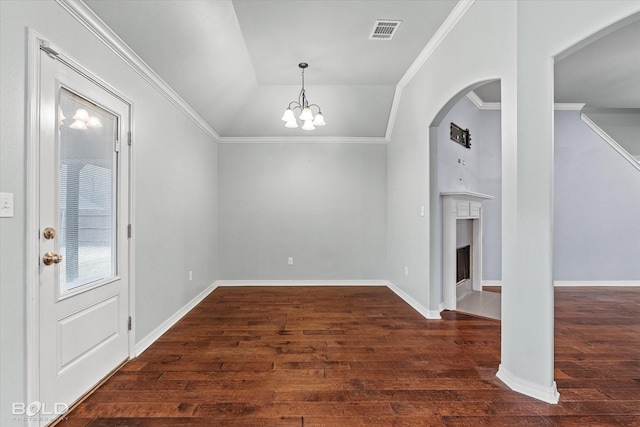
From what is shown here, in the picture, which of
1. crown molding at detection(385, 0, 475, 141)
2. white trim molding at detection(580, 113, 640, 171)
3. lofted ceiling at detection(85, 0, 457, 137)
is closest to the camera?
lofted ceiling at detection(85, 0, 457, 137)

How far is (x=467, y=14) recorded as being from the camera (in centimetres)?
257

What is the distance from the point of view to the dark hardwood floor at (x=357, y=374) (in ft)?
5.91

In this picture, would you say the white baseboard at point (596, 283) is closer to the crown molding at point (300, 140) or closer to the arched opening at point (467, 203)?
the arched opening at point (467, 203)

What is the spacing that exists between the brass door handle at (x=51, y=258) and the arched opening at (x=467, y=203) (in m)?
3.25

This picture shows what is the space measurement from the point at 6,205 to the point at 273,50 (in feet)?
9.14

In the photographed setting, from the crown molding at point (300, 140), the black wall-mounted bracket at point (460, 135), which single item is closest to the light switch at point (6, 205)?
the crown molding at point (300, 140)

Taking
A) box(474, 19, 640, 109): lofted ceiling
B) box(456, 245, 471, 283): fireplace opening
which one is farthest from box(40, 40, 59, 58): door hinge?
box(456, 245, 471, 283): fireplace opening

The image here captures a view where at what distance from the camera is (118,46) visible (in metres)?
2.26

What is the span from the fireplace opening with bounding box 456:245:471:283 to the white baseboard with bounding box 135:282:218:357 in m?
3.66

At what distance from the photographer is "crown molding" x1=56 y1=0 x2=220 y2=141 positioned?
1849mm

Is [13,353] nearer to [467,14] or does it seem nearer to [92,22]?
[92,22]

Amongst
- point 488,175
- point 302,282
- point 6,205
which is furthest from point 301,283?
point 6,205

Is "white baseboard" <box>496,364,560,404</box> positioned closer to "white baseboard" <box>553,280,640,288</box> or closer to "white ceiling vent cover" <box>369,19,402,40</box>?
"white ceiling vent cover" <box>369,19,402,40</box>

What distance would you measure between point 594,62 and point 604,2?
8.88 ft
